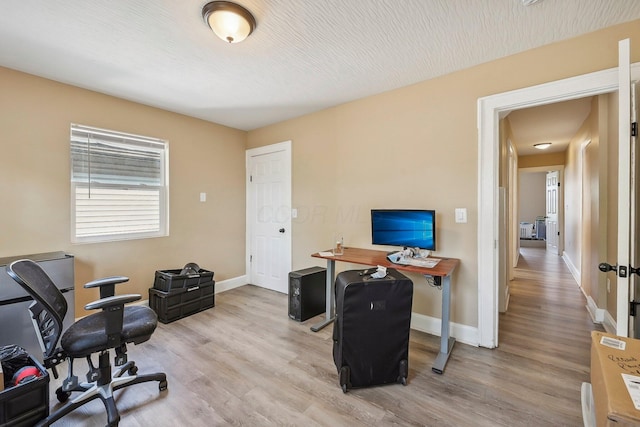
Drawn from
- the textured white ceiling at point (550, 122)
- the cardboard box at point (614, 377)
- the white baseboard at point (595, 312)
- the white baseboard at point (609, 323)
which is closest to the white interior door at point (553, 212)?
the textured white ceiling at point (550, 122)

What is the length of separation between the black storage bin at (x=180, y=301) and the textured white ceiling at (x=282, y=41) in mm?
2246

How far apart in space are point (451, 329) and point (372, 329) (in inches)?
47.0

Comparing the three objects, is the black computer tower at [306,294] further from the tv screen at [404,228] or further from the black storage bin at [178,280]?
the black storage bin at [178,280]

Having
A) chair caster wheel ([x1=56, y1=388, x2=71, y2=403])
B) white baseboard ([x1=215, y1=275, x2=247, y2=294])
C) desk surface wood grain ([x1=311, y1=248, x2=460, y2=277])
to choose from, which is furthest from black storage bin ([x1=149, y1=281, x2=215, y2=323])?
desk surface wood grain ([x1=311, y1=248, x2=460, y2=277])

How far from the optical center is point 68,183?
2729 millimetres

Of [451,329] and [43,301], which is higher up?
[43,301]

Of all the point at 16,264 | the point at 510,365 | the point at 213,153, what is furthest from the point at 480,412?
the point at 213,153

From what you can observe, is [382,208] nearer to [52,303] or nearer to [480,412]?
[480,412]

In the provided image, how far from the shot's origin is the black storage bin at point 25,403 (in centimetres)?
137

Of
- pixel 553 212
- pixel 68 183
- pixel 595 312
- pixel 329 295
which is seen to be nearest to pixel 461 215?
pixel 329 295

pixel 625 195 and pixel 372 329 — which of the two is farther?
pixel 372 329

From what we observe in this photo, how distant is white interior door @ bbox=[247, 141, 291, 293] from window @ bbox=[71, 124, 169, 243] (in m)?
1.27

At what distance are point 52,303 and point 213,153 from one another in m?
2.81

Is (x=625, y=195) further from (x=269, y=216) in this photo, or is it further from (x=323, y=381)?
(x=269, y=216)
